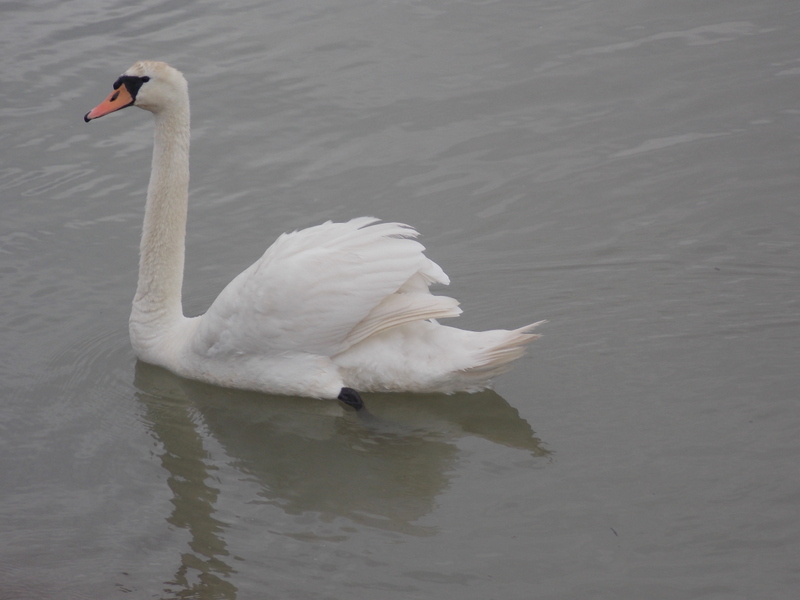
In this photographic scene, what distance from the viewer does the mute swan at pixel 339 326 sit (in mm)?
5168

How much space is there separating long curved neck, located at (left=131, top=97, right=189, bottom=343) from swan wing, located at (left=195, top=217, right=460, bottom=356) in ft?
2.41

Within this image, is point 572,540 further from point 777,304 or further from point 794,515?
point 777,304

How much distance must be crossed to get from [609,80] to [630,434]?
4.53m

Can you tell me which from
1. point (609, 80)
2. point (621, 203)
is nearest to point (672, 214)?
point (621, 203)

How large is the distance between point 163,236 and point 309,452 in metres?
1.85

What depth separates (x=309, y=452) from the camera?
5.14 m

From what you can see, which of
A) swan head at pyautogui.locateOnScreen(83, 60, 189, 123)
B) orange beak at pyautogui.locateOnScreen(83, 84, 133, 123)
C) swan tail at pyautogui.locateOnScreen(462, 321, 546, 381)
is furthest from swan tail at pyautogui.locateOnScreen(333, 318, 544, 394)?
orange beak at pyautogui.locateOnScreen(83, 84, 133, 123)

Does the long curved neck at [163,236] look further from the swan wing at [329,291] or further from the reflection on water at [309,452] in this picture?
the swan wing at [329,291]

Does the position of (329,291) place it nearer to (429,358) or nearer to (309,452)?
(429,358)

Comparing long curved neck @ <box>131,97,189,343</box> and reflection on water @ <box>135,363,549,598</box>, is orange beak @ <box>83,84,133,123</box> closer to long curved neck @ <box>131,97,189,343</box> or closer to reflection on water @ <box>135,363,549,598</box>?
long curved neck @ <box>131,97,189,343</box>

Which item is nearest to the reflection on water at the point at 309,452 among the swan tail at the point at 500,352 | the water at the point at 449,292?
the water at the point at 449,292

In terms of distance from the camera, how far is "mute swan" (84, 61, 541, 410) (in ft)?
17.0

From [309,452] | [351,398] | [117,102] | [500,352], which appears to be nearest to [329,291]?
[351,398]

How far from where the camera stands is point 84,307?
6652mm
